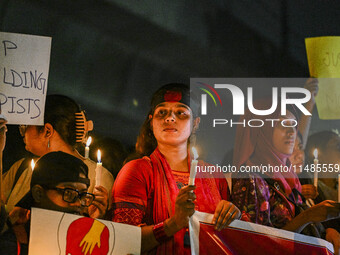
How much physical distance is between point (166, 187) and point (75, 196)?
0.43m

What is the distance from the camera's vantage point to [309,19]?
9.23 feet

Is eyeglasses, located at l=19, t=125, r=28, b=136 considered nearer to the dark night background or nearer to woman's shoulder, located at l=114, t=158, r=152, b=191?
the dark night background

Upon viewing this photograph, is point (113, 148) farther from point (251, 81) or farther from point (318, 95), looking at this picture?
point (318, 95)

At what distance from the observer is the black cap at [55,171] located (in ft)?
7.65

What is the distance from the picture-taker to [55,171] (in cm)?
236

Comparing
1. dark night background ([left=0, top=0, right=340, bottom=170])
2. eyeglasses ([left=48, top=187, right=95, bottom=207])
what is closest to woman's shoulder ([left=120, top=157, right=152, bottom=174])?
dark night background ([left=0, top=0, right=340, bottom=170])

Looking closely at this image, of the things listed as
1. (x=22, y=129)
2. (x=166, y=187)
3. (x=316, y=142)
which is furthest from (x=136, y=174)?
(x=316, y=142)

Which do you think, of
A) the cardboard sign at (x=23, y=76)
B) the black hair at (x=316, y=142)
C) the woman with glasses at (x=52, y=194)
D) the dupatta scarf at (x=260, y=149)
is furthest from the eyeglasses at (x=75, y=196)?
the black hair at (x=316, y=142)

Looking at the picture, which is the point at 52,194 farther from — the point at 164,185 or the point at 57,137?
the point at 164,185

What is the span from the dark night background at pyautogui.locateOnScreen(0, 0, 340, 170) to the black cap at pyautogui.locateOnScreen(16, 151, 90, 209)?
0.50ft

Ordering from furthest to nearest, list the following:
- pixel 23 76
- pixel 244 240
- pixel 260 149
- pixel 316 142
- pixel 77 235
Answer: pixel 316 142, pixel 260 149, pixel 23 76, pixel 244 240, pixel 77 235

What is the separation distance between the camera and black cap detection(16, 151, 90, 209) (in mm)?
2332

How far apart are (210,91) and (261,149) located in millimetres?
395

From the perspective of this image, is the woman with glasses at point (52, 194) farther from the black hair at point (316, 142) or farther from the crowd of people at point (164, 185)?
the black hair at point (316, 142)
